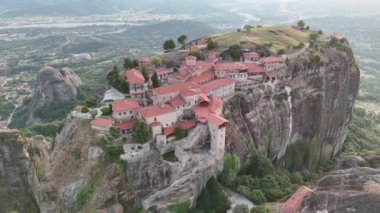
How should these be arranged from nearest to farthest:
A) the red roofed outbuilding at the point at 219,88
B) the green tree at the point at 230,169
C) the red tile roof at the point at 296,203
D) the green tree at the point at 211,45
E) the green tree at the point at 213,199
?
the red tile roof at the point at 296,203 < the green tree at the point at 213,199 < the green tree at the point at 230,169 < the red roofed outbuilding at the point at 219,88 < the green tree at the point at 211,45

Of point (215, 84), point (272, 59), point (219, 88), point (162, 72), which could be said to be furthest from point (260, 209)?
point (272, 59)

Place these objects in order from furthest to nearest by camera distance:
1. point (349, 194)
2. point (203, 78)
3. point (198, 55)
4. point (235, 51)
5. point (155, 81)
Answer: point (235, 51)
point (198, 55)
point (203, 78)
point (155, 81)
point (349, 194)

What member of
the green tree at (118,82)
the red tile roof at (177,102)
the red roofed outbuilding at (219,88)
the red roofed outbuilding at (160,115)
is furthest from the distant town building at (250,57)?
the red roofed outbuilding at (160,115)

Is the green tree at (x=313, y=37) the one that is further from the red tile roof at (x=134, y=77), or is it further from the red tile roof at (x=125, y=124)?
the red tile roof at (x=125, y=124)

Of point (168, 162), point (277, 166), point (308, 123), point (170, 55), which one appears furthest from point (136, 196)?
point (308, 123)

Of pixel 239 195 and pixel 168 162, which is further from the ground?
pixel 168 162

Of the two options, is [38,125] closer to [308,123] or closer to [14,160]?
[14,160]

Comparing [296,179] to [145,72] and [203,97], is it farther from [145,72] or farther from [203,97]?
[145,72]
